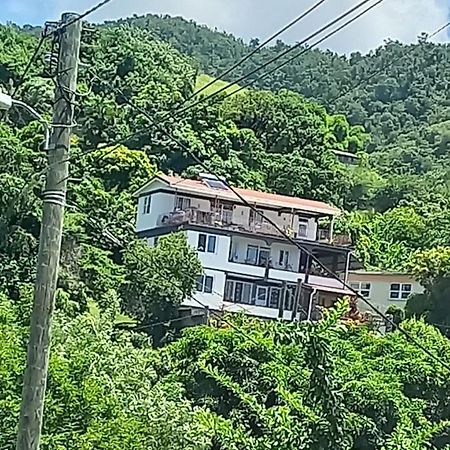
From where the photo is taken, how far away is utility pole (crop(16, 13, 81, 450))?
27.2 feet

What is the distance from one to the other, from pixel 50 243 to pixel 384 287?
117 feet

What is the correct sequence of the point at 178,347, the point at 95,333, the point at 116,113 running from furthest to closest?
the point at 116,113
the point at 178,347
the point at 95,333

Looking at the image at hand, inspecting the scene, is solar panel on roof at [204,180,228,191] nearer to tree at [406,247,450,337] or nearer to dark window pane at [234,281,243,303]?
dark window pane at [234,281,243,303]

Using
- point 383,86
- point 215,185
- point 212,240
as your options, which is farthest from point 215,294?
point 383,86

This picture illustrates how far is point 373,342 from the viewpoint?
26.3 m

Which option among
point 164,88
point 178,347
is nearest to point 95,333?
point 178,347

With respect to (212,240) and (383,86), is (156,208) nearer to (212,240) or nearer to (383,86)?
(212,240)

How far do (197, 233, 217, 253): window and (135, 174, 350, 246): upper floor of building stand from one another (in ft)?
1.39

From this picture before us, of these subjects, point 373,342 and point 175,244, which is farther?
point 175,244

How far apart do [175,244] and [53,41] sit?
24934 millimetres

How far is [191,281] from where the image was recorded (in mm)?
33750

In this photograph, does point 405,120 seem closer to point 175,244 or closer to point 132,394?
point 175,244

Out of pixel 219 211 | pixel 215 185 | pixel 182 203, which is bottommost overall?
pixel 219 211

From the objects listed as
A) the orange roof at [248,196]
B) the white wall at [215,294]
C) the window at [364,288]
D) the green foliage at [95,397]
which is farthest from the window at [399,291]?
the green foliage at [95,397]
